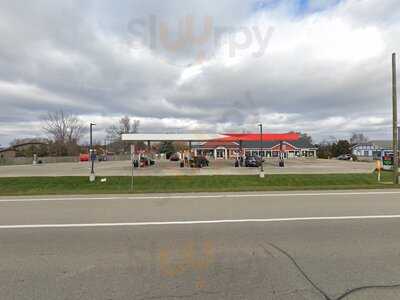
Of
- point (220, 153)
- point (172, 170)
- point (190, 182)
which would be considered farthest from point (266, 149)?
point (190, 182)

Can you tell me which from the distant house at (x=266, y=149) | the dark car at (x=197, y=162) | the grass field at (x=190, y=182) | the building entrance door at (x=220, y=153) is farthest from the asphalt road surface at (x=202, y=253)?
the building entrance door at (x=220, y=153)

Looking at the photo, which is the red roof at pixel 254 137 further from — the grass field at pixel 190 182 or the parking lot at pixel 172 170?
the grass field at pixel 190 182

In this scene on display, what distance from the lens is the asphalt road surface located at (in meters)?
3.74

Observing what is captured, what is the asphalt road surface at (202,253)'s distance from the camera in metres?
3.74

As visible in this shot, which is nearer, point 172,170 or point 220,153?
point 172,170

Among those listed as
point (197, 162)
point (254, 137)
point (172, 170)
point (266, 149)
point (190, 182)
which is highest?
point (254, 137)

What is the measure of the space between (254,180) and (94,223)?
15052 millimetres

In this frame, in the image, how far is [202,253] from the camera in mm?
5031

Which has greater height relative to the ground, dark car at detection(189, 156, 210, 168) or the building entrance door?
the building entrance door

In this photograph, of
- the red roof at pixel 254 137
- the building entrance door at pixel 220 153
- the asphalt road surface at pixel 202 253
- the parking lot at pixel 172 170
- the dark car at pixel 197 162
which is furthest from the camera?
the building entrance door at pixel 220 153

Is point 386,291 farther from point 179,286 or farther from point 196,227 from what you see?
point 196,227

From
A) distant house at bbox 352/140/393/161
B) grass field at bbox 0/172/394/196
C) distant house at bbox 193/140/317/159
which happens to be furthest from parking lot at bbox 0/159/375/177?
distant house at bbox 352/140/393/161

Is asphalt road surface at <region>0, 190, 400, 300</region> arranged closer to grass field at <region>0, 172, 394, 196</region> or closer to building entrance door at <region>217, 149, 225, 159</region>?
grass field at <region>0, 172, 394, 196</region>

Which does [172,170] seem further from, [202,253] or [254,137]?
[202,253]
